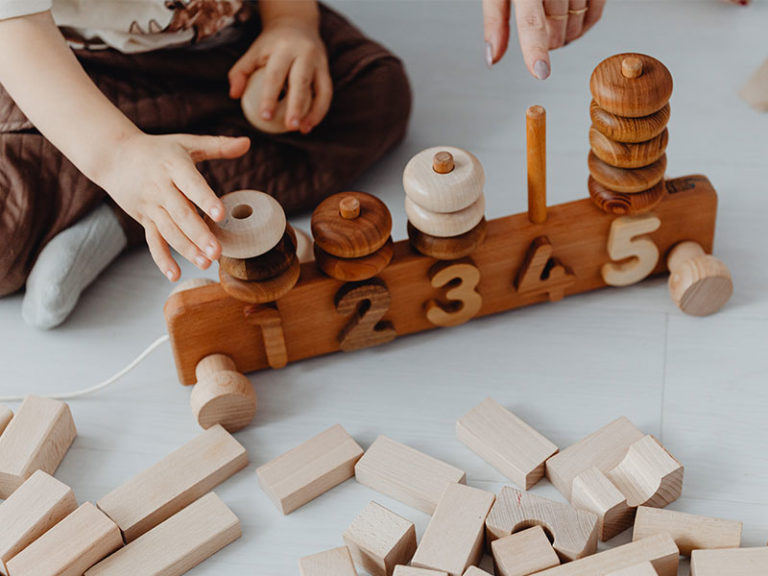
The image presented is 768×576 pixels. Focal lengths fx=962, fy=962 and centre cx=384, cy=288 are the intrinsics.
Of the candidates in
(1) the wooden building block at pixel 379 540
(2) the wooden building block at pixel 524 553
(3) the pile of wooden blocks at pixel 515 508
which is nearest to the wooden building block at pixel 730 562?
(3) the pile of wooden blocks at pixel 515 508

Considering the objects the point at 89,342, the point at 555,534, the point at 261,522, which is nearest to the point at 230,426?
the point at 261,522

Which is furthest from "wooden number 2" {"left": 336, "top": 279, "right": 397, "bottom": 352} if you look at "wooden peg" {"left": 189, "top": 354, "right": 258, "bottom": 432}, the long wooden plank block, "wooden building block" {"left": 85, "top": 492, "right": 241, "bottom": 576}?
"wooden building block" {"left": 85, "top": 492, "right": 241, "bottom": 576}

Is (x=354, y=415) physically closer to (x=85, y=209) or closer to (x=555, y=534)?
(x=555, y=534)

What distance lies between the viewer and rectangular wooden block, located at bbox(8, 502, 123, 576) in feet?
2.60

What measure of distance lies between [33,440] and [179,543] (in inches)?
7.1

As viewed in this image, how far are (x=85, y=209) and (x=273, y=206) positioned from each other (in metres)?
0.35

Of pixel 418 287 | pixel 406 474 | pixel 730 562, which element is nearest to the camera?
pixel 730 562

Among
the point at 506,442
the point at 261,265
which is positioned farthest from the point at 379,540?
the point at 261,265

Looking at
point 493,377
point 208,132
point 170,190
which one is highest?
point 170,190

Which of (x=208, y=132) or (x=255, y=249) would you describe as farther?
(x=208, y=132)

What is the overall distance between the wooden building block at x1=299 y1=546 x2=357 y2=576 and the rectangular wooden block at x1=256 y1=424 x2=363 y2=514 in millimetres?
77

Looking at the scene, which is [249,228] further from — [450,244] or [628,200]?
[628,200]

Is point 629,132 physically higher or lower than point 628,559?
higher

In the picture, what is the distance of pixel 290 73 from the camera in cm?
115
